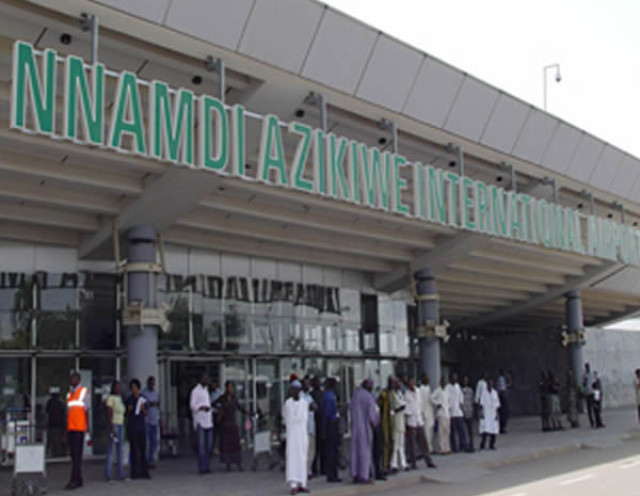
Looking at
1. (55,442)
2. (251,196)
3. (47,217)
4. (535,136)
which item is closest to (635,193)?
(535,136)

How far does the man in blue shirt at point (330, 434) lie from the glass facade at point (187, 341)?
15.5ft

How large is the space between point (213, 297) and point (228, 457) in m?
6.35

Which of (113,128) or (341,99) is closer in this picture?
(113,128)

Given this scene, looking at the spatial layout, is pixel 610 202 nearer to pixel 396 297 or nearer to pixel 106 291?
pixel 396 297

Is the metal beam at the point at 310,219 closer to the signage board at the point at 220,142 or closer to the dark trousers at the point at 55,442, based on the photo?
the signage board at the point at 220,142

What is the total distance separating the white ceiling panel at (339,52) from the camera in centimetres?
1445

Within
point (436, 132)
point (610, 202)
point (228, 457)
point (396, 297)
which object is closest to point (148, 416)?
point (228, 457)

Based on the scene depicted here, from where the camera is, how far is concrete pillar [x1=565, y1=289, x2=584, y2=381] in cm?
3003

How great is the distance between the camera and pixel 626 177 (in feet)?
84.0

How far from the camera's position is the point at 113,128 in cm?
1176

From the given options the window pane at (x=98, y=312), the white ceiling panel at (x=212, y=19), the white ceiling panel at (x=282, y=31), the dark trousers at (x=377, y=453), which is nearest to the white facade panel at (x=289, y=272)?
the window pane at (x=98, y=312)

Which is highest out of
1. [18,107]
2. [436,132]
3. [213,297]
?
[436,132]

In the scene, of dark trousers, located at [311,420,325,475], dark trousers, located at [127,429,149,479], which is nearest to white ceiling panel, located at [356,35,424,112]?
dark trousers, located at [311,420,325,475]

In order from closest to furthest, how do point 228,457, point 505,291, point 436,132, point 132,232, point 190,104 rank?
point 190,104 < point 228,457 < point 132,232 < point 436,132 < point 505,291
